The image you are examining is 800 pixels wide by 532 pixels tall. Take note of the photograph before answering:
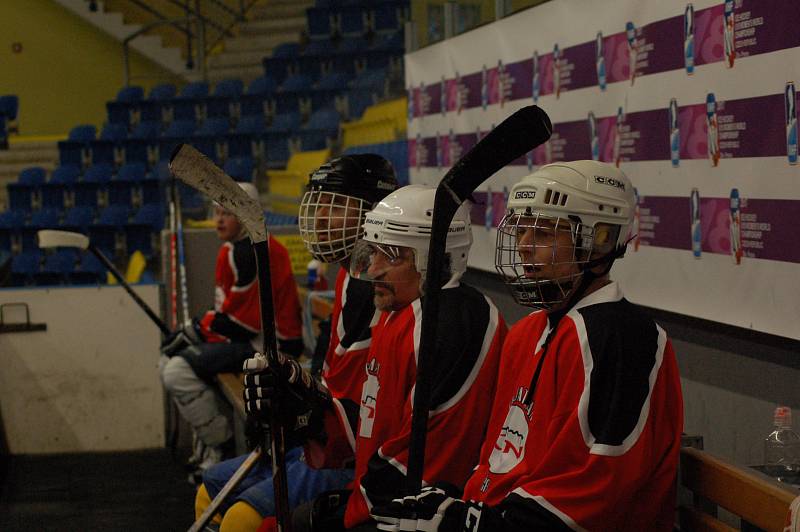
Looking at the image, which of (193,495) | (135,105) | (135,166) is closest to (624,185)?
(193,495)

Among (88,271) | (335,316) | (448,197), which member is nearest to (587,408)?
(448,197)

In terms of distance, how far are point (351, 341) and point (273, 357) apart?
49cm

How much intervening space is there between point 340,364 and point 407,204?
20.0 inches

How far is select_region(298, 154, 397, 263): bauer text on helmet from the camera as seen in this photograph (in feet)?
8.59

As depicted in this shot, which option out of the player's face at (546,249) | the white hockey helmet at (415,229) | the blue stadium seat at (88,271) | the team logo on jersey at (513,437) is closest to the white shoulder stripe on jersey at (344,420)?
the white hockey helmet at (415,229)

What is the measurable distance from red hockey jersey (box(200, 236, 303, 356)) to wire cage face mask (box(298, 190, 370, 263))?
4.22 feet

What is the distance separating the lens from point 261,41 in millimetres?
12906

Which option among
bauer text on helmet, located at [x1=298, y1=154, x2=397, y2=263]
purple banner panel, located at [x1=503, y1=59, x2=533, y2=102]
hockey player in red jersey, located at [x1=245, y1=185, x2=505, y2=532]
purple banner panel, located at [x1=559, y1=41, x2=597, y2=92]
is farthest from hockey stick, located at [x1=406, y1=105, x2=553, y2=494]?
purple banner panel, located at [x1=503, y1=59, x2=533, y2=102]

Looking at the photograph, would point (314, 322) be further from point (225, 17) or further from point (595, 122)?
point (225, 17)

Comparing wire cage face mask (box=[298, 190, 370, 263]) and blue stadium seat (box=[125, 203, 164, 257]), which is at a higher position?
wire cage face mask (box=[298, 190, 370, 263])

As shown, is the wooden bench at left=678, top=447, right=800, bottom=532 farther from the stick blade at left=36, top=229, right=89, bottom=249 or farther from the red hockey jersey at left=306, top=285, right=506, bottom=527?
the stick blade at left=36, top=229, right=89, bottom=249

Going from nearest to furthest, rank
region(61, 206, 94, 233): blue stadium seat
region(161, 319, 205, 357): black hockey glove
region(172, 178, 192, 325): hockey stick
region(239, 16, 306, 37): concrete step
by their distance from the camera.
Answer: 1. region(161, 319, 205, 357): black hockey glove
2. region(172, 178, 192, 325): hockey stick
3. region(61, 206, 94, 233): blue stadium seat
4. region(239, 16, 306, 37): concrete step

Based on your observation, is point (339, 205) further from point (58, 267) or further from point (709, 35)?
point (58, 267)

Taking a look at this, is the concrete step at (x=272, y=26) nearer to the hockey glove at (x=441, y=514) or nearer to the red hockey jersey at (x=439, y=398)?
the red hockey jersey at (x=439, y=398)
